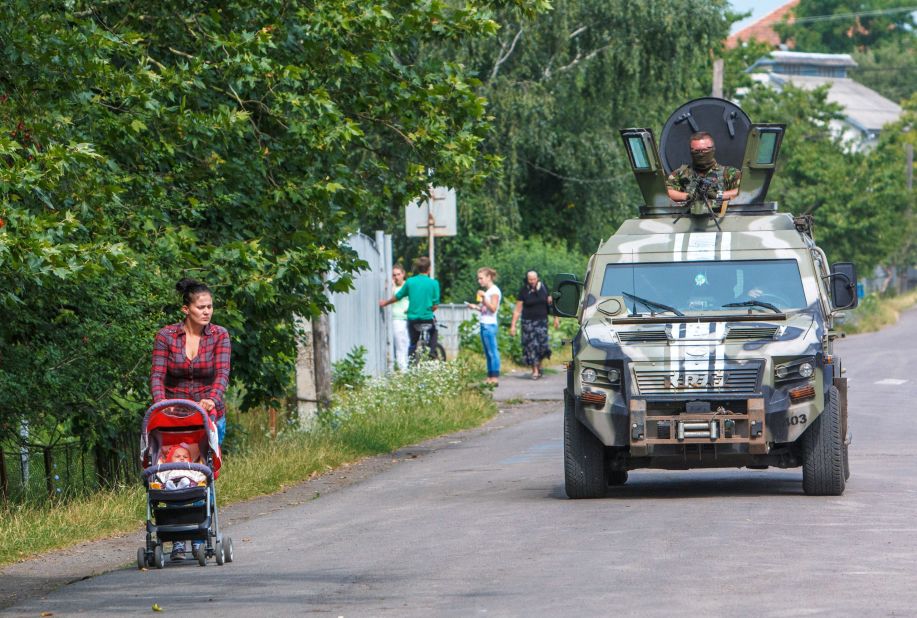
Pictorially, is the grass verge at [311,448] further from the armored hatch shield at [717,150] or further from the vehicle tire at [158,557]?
the armored hatch shield at [717,150]

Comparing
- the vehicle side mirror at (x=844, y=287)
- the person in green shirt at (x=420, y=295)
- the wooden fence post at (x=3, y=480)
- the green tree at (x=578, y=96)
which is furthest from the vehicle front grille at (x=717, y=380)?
the green tree at (x=578, y=96)

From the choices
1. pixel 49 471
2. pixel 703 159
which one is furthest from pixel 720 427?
pixel 49 471

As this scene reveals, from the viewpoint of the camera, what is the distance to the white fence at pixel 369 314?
2383cm

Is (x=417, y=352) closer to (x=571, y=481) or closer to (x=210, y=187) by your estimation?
(x=210, y=187)

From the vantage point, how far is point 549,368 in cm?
3200

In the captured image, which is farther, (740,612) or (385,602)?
(385,602)

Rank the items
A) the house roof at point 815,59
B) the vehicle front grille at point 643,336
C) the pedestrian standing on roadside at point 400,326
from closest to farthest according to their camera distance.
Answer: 1. the vehicle front grille at point 643,336
2. the pedestrian standing on roadside at point 400,326
3. the house roof at point 815,59

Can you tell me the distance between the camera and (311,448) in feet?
54.6

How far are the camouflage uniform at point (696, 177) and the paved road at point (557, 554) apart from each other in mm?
2460

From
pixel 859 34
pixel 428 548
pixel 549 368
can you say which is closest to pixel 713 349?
pixel 428 548

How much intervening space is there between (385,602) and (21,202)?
492cm

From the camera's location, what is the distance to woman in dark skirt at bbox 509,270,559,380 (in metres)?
28.8

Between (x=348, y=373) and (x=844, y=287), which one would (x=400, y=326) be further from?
(x=844, y=287)

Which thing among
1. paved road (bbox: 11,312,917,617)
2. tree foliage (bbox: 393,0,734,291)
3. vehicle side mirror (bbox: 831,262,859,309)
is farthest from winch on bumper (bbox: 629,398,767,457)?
tree foliage (bbox: 393,0,734,291)
